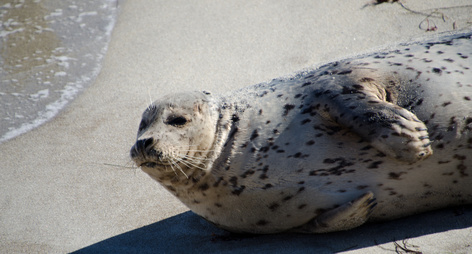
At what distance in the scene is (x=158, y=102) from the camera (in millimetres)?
3277

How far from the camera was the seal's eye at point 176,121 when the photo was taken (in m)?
3.05

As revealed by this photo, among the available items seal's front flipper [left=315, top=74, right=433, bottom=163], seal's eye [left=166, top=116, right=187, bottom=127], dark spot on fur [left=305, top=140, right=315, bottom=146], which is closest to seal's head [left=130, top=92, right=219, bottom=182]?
seal's eye [left=166, top=116, right=187, bottom=127]

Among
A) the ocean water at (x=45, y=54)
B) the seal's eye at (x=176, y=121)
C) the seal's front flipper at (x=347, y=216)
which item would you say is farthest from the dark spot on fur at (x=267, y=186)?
the ocean water at (x=45, y=54)

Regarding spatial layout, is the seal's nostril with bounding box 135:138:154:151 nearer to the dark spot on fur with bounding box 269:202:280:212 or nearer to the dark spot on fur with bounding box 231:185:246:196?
the dark spot on fur with bounding box 231:185:246:196

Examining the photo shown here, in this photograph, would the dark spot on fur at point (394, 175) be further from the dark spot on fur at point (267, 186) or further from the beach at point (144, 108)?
the dark spot on fur at point (267, 186)

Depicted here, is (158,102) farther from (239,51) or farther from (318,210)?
(239,51)

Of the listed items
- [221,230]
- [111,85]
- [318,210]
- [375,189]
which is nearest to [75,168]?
[111,85]

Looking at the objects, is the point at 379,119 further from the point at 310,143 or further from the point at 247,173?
the point at 247,173

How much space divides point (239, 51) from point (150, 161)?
8.67 feet

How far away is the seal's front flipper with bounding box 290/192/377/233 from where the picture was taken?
8.70ft

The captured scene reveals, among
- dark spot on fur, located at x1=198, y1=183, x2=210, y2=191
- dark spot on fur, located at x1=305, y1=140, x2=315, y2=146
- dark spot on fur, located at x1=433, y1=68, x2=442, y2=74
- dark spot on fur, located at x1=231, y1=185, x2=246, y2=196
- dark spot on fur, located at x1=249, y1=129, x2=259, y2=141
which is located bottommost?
dark spot on fur, located at x1=198, y1=183, x2=210, y2=191

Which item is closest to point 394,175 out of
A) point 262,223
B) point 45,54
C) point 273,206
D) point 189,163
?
point 273,206

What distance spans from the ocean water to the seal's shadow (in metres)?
2.29

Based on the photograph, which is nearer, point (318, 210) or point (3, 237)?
point (318, 210)
